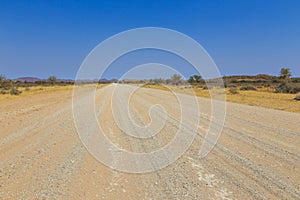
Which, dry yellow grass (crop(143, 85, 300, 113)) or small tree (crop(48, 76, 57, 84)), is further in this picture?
small tree (crop(48, 76, 57, 84))

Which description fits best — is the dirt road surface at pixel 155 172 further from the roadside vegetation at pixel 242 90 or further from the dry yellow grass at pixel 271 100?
the dry yellow grass at pixel 271 100

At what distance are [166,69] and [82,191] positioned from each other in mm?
6173

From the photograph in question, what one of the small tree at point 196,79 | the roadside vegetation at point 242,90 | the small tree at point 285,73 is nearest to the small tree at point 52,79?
the roadside vegetation at point 242,90

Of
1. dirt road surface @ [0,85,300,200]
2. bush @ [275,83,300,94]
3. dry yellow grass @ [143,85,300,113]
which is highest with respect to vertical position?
bush @ [275,83,300,94]

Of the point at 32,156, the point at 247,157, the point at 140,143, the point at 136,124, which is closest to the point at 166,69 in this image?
the point at 136,124

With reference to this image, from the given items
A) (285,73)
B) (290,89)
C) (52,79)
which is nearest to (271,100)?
(290,89)

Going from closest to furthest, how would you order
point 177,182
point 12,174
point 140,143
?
point 177,182, point 12,174, point 140,143

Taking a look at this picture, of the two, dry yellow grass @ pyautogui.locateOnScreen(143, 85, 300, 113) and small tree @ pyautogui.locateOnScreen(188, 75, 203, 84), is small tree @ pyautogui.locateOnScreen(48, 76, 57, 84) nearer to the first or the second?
small tree @ pyautogui.locateOnScreen(188, 75, 203, 84)

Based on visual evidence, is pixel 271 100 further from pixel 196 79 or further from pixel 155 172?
pixel 196 79

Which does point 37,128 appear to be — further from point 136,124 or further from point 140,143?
point 140,143

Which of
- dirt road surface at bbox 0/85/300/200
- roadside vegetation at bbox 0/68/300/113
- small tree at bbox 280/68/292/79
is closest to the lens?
dirt road surface at bbox 0/85/300/200

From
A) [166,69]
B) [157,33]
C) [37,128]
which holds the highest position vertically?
[157,33]

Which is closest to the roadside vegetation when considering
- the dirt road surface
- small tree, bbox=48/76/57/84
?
the dirt road surface

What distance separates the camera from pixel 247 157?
5082mm
